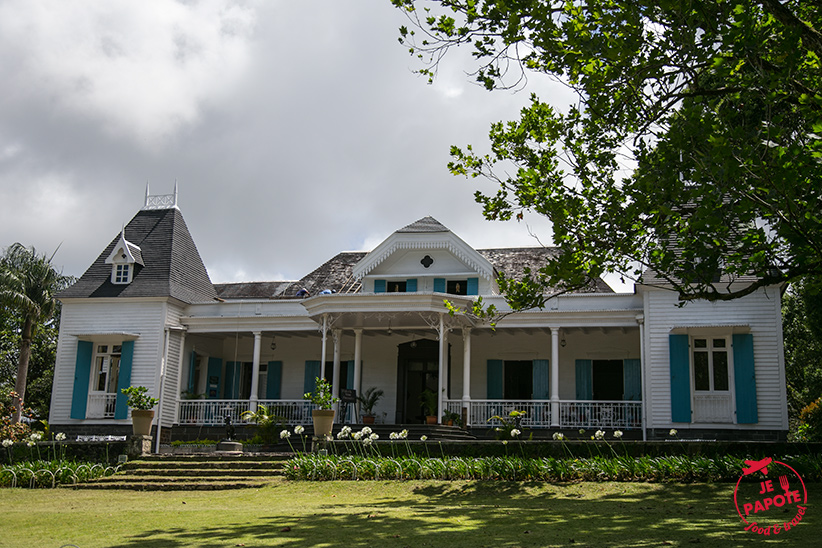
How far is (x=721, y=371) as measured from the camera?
18703 millimetres

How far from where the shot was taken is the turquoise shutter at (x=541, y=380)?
20875 millimetres

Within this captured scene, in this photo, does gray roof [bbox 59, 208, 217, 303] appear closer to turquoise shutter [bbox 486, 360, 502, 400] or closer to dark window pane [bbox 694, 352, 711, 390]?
turquoise shutter [bbox 486, 360, 502, 400]

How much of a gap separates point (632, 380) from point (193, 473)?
11.3 metres

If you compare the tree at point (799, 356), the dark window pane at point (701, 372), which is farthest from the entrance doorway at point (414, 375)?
the tree at point (799, 356)

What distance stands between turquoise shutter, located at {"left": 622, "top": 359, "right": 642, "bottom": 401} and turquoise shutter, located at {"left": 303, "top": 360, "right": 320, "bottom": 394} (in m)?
8.69

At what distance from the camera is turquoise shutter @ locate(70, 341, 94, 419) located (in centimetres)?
2150

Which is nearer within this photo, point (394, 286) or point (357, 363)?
point (357, 363)

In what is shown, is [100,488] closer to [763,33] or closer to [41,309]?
[763,33]

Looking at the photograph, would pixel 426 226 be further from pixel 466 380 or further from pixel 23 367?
pixel 23 367

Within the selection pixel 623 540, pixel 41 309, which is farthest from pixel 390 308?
pixel 41 309

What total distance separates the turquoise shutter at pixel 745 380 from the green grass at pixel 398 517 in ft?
23.2

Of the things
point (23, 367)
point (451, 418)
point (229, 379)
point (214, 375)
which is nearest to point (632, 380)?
point (451, 418)

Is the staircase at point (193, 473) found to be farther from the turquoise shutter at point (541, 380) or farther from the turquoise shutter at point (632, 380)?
the turquoise shutter at point (632, 380)

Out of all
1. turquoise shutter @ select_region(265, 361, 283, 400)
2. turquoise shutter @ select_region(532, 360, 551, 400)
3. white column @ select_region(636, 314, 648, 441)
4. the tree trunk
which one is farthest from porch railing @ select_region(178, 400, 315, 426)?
white column @ select_region(636, 314, 648, 441)
